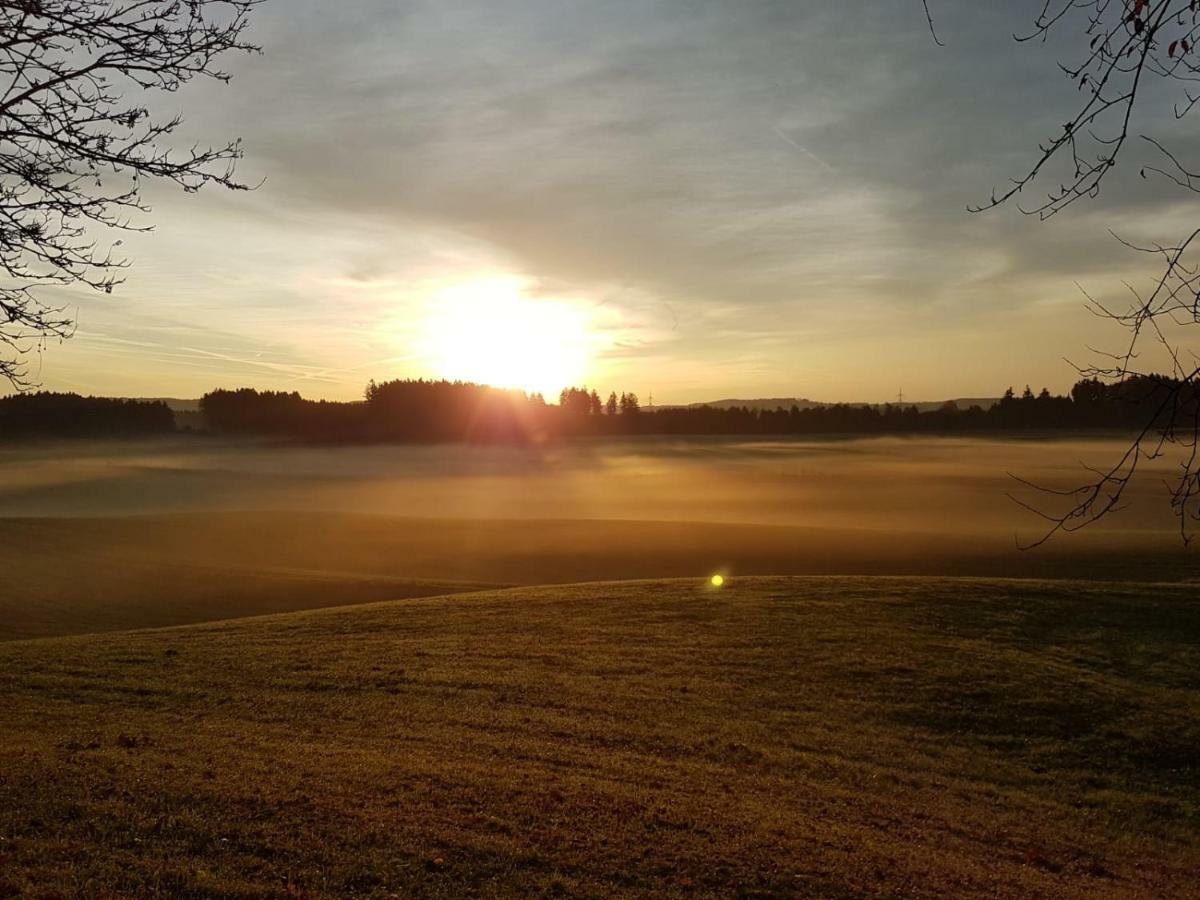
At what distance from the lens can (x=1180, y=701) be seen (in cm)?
1644

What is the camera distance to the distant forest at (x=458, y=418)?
146m

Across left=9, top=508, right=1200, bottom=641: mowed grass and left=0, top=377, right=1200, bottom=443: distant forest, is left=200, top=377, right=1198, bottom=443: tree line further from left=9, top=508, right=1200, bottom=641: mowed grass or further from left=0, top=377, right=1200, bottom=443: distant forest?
left=9, top=508, right=1200, bottom=641: mowed grass

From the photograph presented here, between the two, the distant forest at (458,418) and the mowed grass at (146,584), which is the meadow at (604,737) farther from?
the distant forest at (458,418)

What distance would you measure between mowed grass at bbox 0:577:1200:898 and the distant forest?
443 feet

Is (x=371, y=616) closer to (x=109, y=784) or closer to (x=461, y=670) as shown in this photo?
(x=461, y=670)

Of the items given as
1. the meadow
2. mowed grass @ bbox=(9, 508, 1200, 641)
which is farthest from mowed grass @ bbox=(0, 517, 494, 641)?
the meadow

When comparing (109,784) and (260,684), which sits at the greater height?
(109,784)

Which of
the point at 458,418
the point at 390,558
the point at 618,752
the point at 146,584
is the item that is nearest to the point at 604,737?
the point at 618,752

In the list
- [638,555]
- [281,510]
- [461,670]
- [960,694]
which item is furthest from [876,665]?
[281,510]

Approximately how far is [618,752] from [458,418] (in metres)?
152

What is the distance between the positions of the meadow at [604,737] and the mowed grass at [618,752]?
0.06 m

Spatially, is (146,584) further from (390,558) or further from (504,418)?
(504,418)

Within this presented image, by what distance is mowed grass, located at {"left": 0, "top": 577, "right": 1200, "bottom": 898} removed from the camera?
7086mm

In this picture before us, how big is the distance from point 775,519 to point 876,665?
177 feet
